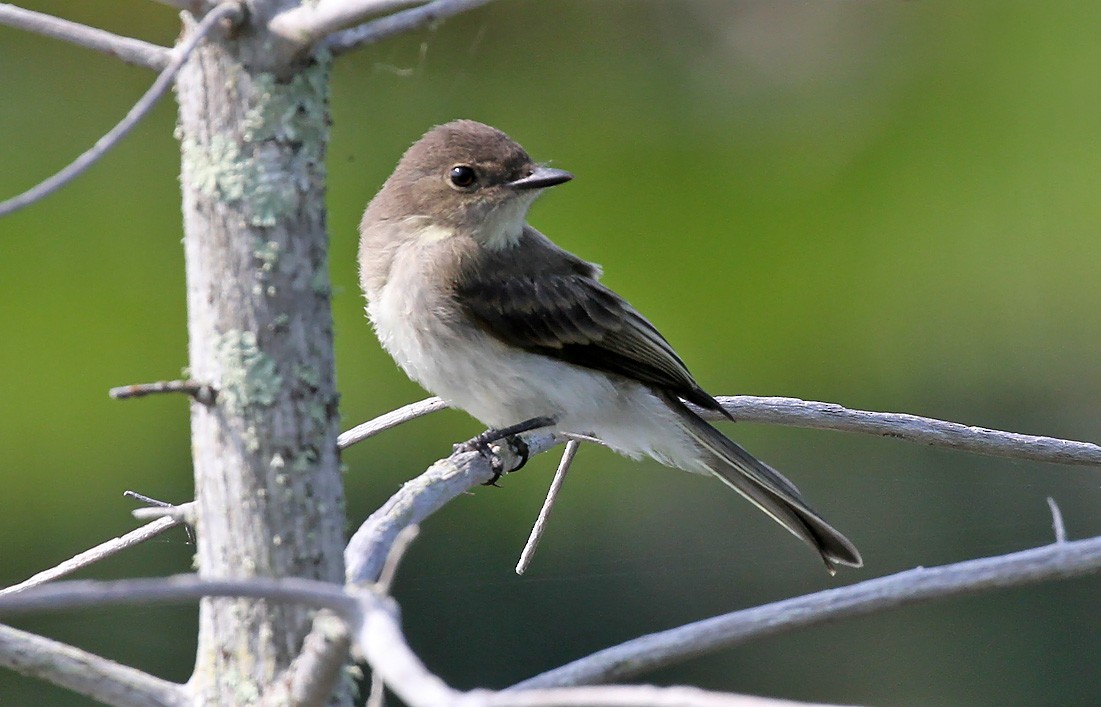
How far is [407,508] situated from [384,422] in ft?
1.49

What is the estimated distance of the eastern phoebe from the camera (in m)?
2.56

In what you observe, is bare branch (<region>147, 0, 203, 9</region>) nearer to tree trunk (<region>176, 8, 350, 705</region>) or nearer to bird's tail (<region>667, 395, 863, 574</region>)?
tree trunk (<region>176, 8, 350, 705</region>)

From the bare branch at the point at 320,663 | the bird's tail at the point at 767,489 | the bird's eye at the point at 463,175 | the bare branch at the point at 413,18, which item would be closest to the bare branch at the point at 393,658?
the bare branch at the point at 320,663

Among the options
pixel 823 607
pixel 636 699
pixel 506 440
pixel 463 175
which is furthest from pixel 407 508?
pixel 463 175

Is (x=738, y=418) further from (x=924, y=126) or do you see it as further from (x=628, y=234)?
(x=924, y=126)

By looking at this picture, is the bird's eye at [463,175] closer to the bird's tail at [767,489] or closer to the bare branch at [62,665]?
the bird's tail at [767,489]

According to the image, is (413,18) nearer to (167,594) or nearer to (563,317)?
(167,594)

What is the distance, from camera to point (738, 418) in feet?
7.41

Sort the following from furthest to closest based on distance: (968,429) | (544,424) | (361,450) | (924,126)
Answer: (924,126) → (361,450) → (544,424) → (968,429)

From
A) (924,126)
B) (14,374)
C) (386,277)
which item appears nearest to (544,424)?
(386,277)

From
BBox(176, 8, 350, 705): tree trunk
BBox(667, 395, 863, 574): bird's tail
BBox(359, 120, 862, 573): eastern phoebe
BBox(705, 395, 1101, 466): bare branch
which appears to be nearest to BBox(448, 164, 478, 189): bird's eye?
BBox(359, 120, 862, 573): eastern phoebe

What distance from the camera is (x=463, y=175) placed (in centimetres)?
267

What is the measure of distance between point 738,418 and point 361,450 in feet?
5.88

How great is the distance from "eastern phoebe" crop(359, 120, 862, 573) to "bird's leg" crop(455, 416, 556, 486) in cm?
4
